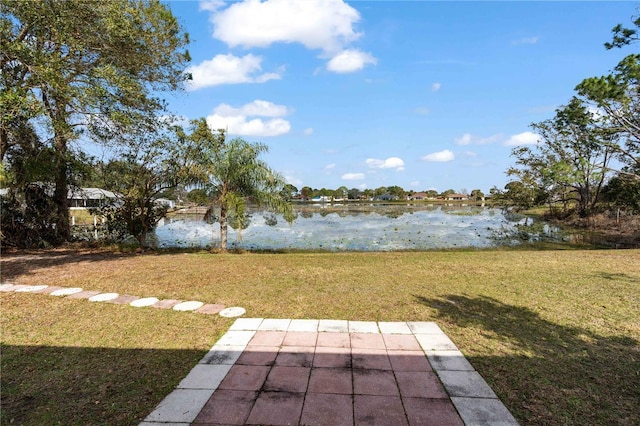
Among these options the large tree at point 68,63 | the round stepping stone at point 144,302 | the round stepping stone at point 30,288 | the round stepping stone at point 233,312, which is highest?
the large tree at point 68,63

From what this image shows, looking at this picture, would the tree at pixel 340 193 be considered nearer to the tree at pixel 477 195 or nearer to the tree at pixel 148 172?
the tree at pixel 477 195

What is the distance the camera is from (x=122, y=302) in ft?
15.0

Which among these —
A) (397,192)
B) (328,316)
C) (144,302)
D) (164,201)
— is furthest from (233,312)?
(397,192)

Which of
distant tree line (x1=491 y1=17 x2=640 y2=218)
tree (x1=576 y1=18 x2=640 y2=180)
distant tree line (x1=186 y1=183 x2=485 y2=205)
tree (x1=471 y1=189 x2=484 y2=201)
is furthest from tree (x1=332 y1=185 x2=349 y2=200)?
tree (x1=576 y1=18 x2=640 y2=180)

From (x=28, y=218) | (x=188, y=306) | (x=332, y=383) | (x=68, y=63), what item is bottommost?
(x=332, y=383)

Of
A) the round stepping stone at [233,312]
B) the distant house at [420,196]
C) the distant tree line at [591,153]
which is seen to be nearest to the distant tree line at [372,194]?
the distant house at [420,196]

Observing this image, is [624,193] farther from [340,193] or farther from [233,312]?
[340,193]

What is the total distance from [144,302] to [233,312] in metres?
1.37

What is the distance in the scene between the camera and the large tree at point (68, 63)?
557 centimetres

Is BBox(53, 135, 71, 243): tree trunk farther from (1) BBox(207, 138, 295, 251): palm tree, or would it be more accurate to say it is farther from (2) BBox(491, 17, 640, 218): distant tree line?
(2) BBox(491, 17, 640, 218): distant tree line

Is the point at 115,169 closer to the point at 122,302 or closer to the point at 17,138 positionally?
the point at 17,138

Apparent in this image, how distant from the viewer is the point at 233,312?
427cm

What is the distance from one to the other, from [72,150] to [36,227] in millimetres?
2838

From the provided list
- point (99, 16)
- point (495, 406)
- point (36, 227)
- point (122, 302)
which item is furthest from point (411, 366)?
point (36, 227)
